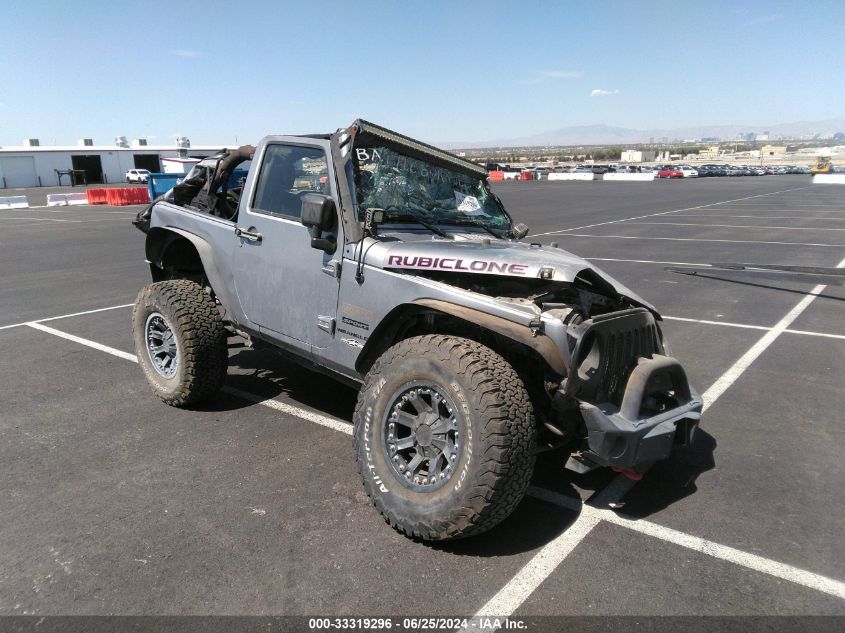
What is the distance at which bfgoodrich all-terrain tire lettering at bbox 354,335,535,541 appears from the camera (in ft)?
9.87

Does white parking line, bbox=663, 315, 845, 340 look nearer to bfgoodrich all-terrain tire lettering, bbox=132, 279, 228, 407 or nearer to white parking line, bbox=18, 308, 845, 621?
white parking line, bbox=18, 308, 845, 621

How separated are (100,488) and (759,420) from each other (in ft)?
15.5

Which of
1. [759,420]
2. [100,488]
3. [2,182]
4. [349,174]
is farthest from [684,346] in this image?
[2,182]

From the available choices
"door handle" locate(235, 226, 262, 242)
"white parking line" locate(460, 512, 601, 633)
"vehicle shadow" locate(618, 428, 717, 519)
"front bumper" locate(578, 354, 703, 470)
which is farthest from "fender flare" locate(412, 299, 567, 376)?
"door handle" locate(235, 226, 262, 242)

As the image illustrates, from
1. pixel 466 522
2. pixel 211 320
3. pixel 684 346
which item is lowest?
Result: pixel 684 346

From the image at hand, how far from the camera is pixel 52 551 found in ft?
10.4

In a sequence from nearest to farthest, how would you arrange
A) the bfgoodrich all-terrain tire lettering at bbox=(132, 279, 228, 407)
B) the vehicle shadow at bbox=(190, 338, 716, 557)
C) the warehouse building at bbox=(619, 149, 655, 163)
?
the vehicle shadow at bbox=(190, 338, 716, 557) → the bfgoodrich all-terrain tire lettering at bbox=(132, 279, 228, 407) → the warehouse building at bbox=(619, 149, 655, 163)

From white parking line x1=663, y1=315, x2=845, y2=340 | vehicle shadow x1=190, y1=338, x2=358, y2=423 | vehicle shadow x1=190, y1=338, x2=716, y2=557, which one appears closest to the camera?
vehicle shadow x1=190, y1=338, x2=716, y2=557

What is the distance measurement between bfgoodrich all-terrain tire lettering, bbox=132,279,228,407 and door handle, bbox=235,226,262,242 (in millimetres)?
671

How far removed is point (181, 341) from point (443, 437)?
2485 mm

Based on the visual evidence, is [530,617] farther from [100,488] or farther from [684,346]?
[684,346]

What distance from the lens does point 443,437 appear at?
128 inches

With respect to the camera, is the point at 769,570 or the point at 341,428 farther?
the point at 341,428

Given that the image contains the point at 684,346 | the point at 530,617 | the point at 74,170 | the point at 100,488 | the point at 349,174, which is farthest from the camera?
the point at 74,170
